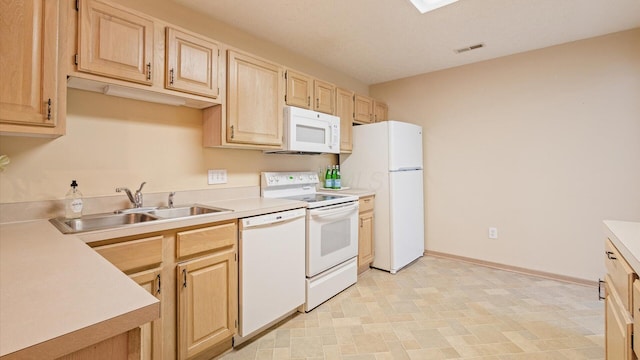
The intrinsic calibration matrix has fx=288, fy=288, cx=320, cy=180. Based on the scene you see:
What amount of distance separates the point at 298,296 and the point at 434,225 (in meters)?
2.24

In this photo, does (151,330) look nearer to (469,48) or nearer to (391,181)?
(391,181)


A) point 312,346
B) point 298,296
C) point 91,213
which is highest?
point 91,213

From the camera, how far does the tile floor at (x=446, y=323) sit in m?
1.82

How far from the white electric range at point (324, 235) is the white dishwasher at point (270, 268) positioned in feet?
0.37

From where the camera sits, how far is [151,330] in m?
1.45

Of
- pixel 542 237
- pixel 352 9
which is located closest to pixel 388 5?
pixel 352 9

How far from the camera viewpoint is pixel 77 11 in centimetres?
141

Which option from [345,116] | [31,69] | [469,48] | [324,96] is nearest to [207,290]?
[31,69]

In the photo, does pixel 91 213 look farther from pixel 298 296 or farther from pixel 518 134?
pixel 518 134

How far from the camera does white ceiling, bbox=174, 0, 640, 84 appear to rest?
2178mm

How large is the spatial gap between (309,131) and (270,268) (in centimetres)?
131

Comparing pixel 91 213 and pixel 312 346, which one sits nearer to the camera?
pixel 91 213

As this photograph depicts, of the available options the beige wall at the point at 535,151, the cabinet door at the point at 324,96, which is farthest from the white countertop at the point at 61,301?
the beige wall at the point at 535,151

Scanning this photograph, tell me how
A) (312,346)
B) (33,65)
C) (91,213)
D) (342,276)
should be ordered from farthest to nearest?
(342,276), (312,346), (91,213), (33,65)
